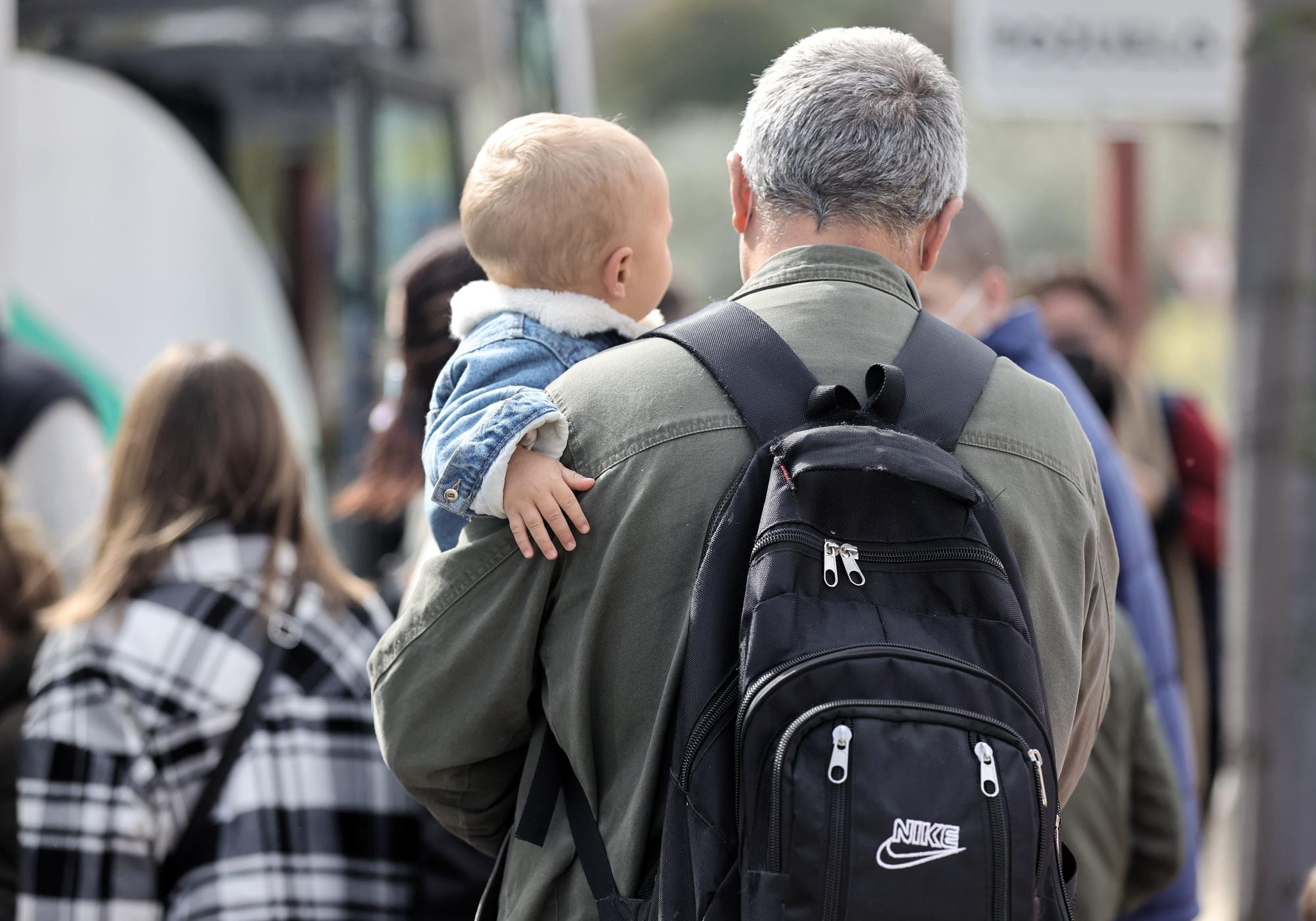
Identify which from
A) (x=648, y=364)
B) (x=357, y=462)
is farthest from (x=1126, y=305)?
(x=648, y=364)

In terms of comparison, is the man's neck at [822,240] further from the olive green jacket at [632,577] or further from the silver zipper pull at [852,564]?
the silver zipper pull at [852,564]

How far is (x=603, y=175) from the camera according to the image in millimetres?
1721

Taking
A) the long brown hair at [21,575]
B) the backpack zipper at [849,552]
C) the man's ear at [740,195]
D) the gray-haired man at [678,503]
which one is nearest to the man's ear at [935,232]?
the gray-haired man at [678,503]

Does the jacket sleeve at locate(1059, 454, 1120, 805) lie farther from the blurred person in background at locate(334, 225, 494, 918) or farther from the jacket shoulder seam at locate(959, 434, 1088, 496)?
the blurred person in background at locate(334, 225, 494, 918)

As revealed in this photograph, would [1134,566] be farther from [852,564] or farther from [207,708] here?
[207,708]

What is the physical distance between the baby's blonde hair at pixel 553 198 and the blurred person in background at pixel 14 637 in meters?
1.55

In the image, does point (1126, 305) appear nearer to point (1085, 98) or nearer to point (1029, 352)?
point (1085, 98)

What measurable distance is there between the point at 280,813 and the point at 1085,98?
4209 millimetres

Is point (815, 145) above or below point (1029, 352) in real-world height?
above

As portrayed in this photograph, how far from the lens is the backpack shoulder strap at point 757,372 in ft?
5.06

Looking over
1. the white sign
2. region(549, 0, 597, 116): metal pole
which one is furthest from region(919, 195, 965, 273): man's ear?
region(549, 0, 597, 116): metal pole

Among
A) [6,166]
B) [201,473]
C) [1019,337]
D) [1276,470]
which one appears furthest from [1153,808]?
[6,166]

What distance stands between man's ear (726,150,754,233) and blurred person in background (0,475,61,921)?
1.76 m

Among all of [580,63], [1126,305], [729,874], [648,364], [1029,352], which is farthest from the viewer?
[1126,305]
